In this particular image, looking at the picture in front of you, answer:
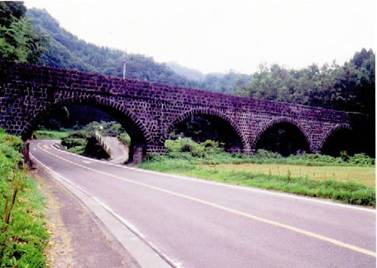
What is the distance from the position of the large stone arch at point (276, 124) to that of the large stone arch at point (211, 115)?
0.90m

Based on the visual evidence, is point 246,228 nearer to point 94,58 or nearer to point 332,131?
point 332,131

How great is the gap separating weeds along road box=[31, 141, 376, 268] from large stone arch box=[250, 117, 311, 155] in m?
18.7

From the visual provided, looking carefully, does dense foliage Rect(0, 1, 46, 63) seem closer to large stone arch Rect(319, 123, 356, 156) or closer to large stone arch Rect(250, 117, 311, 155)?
large stone arch Rect(250, 117, 311, 155)

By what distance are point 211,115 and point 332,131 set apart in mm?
12818

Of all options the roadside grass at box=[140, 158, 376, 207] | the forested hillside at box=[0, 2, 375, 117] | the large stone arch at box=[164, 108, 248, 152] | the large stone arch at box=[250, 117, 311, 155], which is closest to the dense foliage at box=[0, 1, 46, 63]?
the forested hillside at box=[0, 2, 375, 117]

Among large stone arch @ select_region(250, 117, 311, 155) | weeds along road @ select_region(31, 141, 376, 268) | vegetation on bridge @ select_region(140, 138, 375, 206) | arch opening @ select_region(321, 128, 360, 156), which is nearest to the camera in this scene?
weeds along road @ select_region(31, 141, 376, 268)

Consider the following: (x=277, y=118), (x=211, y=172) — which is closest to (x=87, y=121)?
(x=277, y=118)

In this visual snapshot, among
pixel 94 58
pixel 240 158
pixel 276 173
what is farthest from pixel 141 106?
pixel 94 58

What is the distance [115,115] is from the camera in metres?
26.7

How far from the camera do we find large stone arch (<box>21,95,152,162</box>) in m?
22.5

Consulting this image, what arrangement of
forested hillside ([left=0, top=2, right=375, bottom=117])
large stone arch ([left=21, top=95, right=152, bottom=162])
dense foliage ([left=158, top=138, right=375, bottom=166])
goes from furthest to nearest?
forested hillside ([left=0, top=2, right=375, bottom=117]) < dense foliage ([left=158, top=138, right=375, bottom=166]) < large stone arch ([left=21, top=95, right=152, bottom=162])

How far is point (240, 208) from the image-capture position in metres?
9.66

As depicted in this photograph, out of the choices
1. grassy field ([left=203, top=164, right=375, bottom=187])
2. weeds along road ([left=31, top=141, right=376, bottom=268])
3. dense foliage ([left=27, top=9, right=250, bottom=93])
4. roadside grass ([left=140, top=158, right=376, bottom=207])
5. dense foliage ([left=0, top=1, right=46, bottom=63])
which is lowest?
weeds along road ([left=31, top=141, right=376, bottom=268])

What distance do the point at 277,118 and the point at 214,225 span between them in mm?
25696
